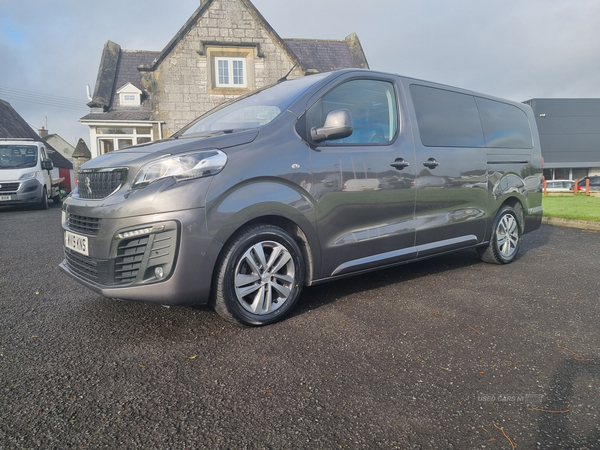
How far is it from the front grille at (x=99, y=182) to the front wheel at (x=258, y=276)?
0.87 meters

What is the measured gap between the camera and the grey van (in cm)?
277

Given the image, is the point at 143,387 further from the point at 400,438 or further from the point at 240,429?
the point at 400,438

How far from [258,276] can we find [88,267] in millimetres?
1191

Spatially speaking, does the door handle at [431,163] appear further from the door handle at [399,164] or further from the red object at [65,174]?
the red object at [65,174]

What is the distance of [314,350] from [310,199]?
1146 mm

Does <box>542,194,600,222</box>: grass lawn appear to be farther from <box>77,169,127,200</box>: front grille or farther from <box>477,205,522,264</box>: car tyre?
<box>77,169,127,200</box>: front grille

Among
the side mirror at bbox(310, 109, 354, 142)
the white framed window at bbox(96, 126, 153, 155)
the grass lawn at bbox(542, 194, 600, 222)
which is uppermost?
the white framed window at bbox(96, 126, 153, 155)

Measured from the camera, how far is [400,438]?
181 cm

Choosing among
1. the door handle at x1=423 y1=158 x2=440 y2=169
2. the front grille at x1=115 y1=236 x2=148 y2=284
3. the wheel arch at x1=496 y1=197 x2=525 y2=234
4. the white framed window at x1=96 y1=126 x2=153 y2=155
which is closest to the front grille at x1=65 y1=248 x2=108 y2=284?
the front grille at x1=115 y1=236 x2=148 y2=284

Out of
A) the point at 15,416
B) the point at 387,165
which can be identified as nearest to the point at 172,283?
the point at 15,416

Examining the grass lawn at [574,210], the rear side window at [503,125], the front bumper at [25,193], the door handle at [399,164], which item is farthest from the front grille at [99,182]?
the front bumper at [25,193]

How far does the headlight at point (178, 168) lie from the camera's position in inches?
110

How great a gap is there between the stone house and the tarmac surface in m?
15.8

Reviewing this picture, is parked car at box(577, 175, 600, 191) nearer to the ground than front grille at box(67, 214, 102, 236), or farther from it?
nearer to the ground
